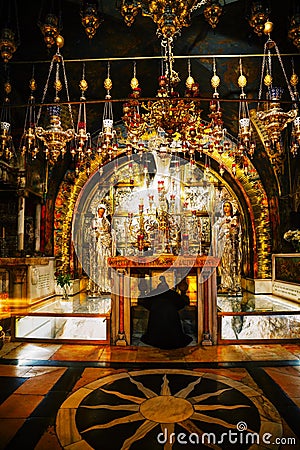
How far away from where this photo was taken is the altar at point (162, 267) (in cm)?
545

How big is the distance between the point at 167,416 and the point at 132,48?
8.52m

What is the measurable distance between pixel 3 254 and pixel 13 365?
6.53 metres

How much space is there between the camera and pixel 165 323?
5203 mm

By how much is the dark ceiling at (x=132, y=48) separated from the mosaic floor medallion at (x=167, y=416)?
6.33 meters

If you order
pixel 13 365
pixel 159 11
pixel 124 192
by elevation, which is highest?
pixel 159 11

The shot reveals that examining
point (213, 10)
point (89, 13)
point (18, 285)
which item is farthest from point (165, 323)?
point (89, 13)

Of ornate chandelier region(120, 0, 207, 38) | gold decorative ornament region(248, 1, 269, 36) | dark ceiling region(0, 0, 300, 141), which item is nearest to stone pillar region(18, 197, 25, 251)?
dark ceiling region(0, 0, 300, 141)

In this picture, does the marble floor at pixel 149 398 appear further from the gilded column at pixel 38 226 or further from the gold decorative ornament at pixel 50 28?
the gilded column at pixel 38 226

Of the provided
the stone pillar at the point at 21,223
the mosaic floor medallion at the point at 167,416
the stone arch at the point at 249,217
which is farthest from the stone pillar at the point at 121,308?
the stone arch at the point at 249,217

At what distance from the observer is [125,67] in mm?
9648

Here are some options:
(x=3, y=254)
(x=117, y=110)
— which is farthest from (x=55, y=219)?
(x=117, y=110)

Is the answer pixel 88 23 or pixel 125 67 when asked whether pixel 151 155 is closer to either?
pixel 125 67

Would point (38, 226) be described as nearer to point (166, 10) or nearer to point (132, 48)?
point (132, 48)

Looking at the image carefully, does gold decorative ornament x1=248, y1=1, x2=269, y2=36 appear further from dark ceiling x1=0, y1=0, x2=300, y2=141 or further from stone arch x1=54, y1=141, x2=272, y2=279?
stone arch x1=54, y1=141, x2=272, y2=279
